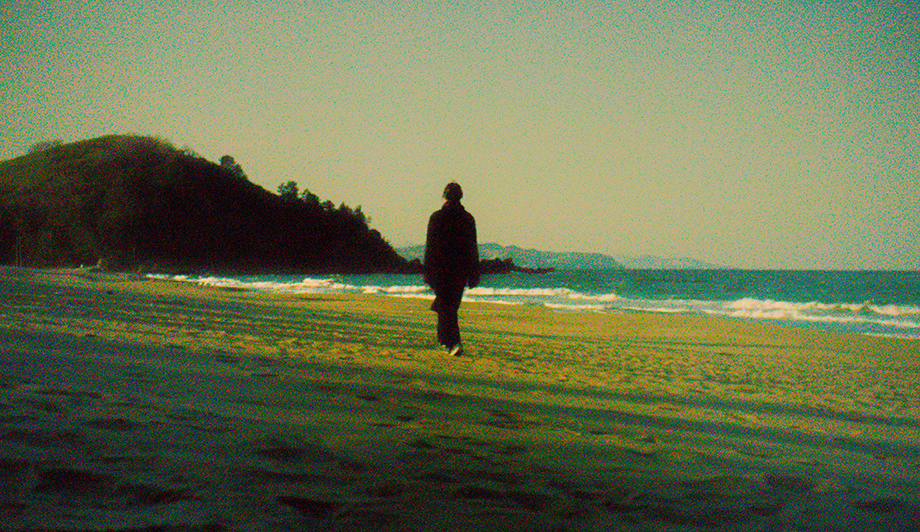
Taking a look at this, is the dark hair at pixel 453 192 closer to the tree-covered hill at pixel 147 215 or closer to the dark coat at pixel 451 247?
the dark coat at pixel 451 247

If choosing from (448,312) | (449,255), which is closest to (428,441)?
(448,312)

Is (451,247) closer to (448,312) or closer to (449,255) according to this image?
(449,255)

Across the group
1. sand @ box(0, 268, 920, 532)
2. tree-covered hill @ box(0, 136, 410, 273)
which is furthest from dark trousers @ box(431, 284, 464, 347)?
tree-covered hill @ box(0, 136, 410, 273)

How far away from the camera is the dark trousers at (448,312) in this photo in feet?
26.0

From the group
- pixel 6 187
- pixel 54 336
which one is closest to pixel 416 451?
pixel 54 336

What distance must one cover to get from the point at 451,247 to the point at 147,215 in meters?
103

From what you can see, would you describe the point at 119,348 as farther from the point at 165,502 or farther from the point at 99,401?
the point at 165,502

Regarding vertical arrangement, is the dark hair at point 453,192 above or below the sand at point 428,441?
above

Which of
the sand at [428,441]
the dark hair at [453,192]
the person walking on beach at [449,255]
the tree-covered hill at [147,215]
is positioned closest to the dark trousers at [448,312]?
the person walking on beach at [449,255]

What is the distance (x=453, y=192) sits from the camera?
810cm

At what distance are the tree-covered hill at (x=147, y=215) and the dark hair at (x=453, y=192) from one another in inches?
3393

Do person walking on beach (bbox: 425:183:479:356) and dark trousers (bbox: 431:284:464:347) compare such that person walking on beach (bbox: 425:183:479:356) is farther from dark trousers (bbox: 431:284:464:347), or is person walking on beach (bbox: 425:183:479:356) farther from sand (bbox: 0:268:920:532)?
sand (bbox: 0:268:920:532)

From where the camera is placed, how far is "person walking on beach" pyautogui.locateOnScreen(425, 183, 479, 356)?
8.03m

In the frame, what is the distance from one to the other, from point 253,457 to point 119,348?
4333 mm
